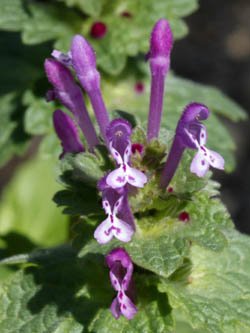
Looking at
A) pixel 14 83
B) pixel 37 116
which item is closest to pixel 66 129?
pixel 37 116

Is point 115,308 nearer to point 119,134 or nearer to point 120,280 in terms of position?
point 120,280

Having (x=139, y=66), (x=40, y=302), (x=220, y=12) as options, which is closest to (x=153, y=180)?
(x=40, y=302)

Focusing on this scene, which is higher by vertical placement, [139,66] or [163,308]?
[139,66]

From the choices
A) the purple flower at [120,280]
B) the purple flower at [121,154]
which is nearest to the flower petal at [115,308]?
the purple flower at [120,280]

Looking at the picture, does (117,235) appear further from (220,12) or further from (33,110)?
(220,12)

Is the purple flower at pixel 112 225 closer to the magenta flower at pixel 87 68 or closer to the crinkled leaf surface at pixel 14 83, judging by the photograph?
the magenta flower at pixel 87 68

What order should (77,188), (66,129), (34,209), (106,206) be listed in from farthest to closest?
(34,209) < (66,129) < (77,188) < (106,206)

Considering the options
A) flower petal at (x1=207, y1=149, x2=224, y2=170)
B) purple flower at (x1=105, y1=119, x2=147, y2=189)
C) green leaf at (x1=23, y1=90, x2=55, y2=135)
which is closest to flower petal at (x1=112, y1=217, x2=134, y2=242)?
purple flower at (x1=105, y1=119, x2=147, y2=189)
